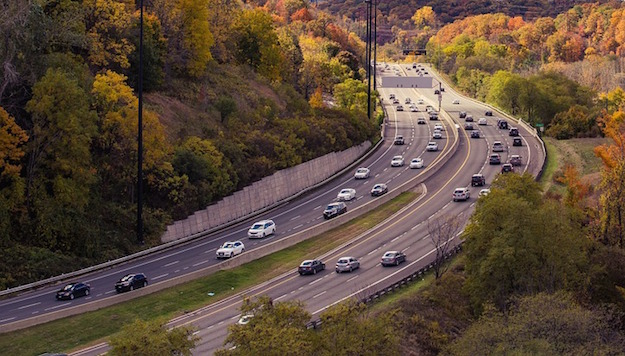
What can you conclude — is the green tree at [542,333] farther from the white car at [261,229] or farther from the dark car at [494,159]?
the dark car at [494,159]

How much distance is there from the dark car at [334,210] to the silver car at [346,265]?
43.1ft

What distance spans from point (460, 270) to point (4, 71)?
31064 mm

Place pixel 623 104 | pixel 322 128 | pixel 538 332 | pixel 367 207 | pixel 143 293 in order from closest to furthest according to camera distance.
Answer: pixel 538 332 < pixel 143 293 < pixel 367 207 < pixel 322 128 < pixel 623 104

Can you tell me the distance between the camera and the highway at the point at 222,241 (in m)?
54.2

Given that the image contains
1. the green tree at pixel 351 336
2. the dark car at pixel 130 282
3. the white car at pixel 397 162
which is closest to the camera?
the green tree at pixel 351 336

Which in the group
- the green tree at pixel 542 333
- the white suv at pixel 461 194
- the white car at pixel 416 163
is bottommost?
the white car at pixel 416 163

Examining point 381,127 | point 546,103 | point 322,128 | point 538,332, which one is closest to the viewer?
point 538,332

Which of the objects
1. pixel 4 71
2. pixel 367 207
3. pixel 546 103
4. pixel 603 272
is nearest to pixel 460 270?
pixel 603 272

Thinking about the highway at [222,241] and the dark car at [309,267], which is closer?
the highway at [222,241]

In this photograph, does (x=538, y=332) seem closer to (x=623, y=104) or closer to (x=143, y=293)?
(x=143, y=293)

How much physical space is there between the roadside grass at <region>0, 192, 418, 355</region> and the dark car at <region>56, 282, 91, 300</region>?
216 cm

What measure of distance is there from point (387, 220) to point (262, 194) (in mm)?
10581

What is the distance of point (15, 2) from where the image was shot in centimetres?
6594

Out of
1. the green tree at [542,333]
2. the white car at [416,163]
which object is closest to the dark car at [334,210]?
the white car at [416,163]
